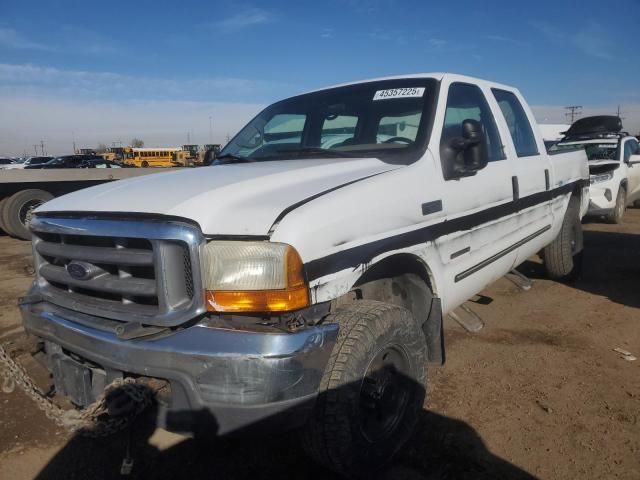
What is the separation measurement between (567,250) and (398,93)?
3.19 meters

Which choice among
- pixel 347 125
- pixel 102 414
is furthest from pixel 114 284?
pixel 347 125

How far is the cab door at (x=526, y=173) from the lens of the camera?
12.5 ft

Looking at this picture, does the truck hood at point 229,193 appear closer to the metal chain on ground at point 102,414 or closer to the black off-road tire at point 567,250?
the metal chain on ground at point 102,414

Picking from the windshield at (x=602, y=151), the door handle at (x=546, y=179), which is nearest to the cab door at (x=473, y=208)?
the door handle at (x=546, y=179)

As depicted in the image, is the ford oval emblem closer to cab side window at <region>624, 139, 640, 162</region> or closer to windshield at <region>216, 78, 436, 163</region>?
windshield at <region>216, 78, 436, 163</region>

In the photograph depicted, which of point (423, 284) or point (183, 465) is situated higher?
point (423, 284)

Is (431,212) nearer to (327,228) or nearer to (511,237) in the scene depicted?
(327,228)

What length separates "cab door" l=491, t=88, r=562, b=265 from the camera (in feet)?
12.5

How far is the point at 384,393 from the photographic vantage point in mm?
2434

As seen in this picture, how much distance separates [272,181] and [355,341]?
834 mm

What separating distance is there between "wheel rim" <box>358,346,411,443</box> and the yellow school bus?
39698 millimetres

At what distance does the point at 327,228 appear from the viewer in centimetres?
200

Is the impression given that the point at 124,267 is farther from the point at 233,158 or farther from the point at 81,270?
the point at 233,158

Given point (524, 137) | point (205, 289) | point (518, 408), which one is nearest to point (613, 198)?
point (524, 137)
